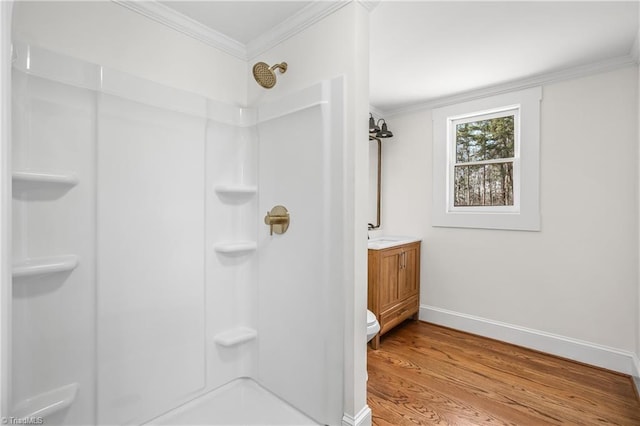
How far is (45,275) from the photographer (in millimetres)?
1295

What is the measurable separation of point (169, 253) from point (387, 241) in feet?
6.79

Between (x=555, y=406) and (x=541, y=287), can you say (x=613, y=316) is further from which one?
(x=555, y=406)

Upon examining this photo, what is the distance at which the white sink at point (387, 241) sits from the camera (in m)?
2.64

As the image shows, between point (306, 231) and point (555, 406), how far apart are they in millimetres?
1840

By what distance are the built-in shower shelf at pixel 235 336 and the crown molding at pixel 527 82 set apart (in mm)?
2658

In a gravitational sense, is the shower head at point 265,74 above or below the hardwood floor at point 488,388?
→ above

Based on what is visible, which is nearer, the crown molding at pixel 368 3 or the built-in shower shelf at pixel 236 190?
the crown molding at pixel 368 3

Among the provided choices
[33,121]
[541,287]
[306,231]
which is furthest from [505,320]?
[33,121]

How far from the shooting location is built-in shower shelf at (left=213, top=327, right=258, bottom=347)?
186 centimetres

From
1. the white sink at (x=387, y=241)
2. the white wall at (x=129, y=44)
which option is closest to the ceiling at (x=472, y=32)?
the white wall at (x=129, y=44)

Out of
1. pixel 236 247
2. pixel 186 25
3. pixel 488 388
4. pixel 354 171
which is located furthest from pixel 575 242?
pixel 186 25

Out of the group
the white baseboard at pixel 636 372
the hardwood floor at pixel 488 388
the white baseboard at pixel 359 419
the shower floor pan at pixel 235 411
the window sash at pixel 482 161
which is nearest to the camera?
the white baseboard at pixel 359 419

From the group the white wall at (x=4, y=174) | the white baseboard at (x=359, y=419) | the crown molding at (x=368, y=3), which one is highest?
the crown molding at (x=368, y=3)

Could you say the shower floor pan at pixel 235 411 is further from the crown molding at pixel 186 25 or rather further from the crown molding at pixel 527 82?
the crown molding at pixel 527 82
